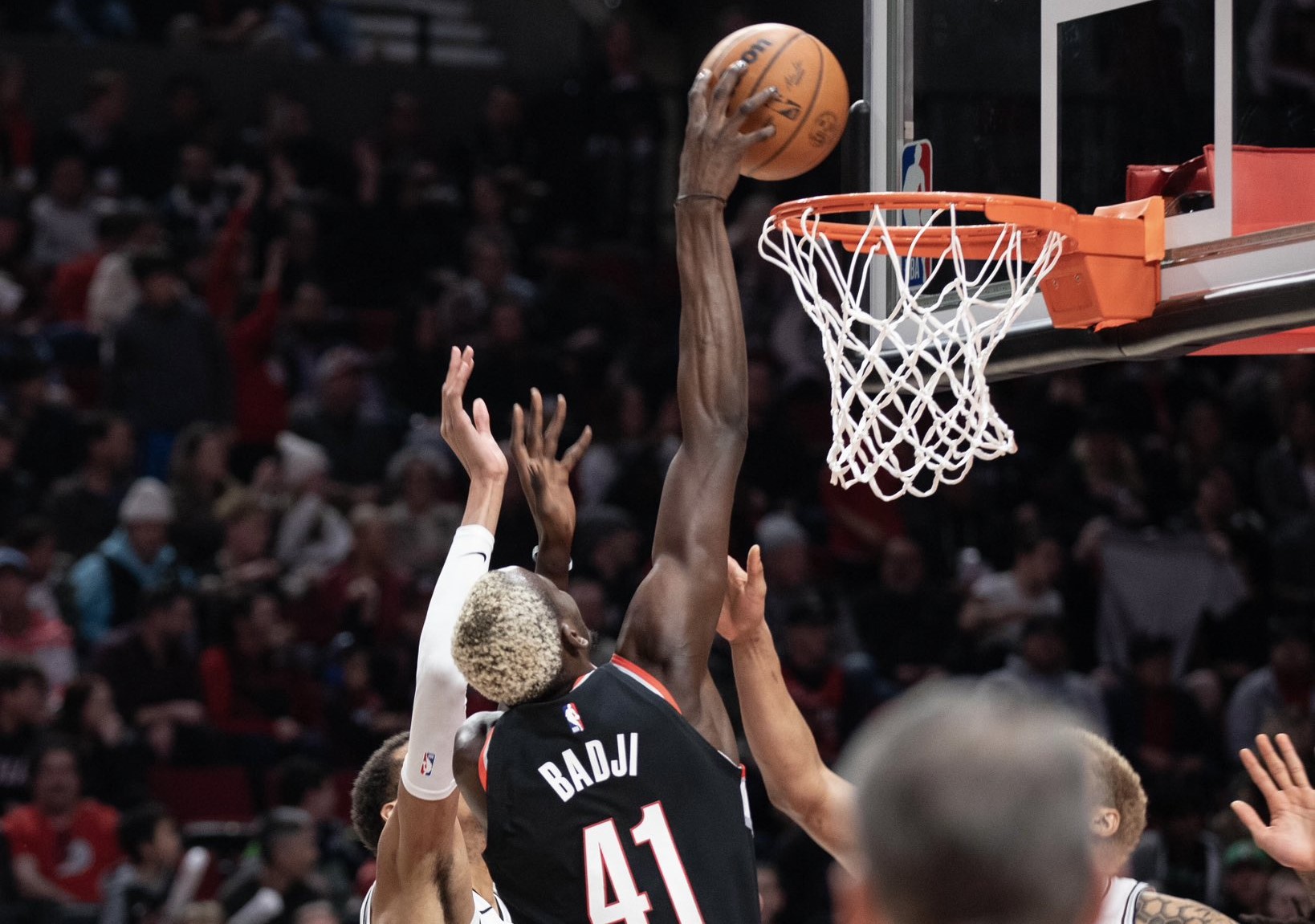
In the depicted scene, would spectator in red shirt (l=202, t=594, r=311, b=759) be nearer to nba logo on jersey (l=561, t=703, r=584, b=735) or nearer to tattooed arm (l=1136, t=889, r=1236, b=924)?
nba logo on jersey (l=561, t=703, r=584, b=735)

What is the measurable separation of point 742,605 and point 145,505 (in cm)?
546

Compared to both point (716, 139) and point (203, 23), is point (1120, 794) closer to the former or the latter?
point (716, 139)

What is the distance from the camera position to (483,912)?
11.2 ft

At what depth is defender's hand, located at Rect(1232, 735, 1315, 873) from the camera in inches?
126

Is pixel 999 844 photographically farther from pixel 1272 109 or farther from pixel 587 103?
pixel 587 103

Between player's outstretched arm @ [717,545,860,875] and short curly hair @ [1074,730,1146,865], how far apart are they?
0.63 meters

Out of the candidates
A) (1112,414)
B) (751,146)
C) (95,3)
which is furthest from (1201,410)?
(95,3)

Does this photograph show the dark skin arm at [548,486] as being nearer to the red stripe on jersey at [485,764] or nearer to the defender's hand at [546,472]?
the defender's hand at [546,472]

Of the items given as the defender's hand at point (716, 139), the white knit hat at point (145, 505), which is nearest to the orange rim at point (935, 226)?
the defender's hand at point (716, 139)

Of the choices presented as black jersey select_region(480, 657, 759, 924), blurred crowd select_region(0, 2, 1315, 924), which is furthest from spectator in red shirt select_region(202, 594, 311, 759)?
black jersey select_region(480, 657, 759, 924)

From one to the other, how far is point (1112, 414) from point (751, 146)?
7406 mm

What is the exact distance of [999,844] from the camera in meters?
1.37

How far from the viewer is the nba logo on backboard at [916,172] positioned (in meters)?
4.19

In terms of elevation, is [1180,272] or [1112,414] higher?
[1180,272]
